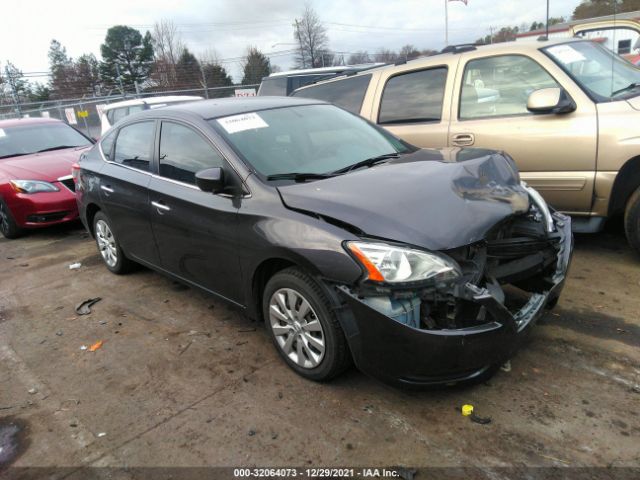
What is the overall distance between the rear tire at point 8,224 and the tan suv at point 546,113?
532 cm

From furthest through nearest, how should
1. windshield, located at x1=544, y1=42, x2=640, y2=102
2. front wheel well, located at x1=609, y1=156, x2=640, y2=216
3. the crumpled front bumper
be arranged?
windshield, located at x1=544, y1=42, x2=640, y2=102 → front wheel well, located at x1=609, y1=156, x2=640, y2=216 → the crumpled front bumper

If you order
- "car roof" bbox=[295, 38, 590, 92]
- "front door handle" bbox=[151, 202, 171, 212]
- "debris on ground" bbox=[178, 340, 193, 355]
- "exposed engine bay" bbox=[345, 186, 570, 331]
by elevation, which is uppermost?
"car roof" bbox=[295, 38, 590, 92]

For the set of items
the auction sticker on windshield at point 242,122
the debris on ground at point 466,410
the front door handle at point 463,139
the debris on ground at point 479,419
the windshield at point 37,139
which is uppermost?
the auction sticker on windshield at point 242,122

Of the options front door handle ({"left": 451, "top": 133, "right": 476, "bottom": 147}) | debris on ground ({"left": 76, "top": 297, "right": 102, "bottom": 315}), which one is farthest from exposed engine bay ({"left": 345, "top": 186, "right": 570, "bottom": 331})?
debris on ground ({"left": 76, "top": 297, "right": 102, "bottom": 315})

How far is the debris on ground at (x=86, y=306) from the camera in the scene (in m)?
4.36

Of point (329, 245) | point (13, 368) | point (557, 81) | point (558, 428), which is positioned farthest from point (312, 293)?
point (557, 81)

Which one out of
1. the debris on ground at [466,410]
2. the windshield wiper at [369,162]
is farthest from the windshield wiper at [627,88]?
the debris on ground at [466,410]

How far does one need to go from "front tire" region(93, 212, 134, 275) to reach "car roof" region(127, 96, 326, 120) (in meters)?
1.31

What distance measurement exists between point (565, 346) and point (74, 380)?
10.6 feet

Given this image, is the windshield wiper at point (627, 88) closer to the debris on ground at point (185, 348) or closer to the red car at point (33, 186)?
the debris on ground at point (185, 348)

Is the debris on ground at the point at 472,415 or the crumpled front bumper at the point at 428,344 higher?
the crumpled front bumper at the point at 428,344

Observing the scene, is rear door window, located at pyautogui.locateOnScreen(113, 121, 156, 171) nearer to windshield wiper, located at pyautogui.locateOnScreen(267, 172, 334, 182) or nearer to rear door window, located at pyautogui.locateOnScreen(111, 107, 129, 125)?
windshield wiper, located at pyautogui.locateOnScreen(267, 172, 334, 182)

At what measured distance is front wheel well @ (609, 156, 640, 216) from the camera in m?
3.94

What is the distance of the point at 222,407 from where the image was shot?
2.87m
